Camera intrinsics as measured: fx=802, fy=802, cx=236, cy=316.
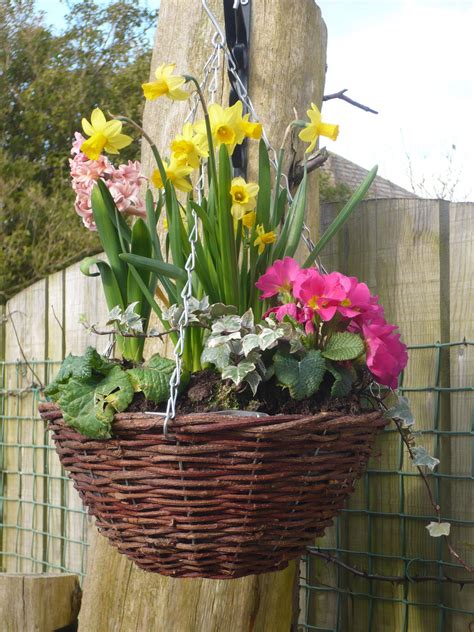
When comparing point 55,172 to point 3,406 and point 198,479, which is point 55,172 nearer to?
point 3,406

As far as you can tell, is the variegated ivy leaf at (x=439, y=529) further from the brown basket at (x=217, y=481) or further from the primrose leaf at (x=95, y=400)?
the primrose leaf at (x=95, y=400)

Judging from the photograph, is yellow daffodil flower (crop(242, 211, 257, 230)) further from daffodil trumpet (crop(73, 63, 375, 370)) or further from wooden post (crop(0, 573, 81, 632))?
wooden post (crop(0, 573, 81, 632))

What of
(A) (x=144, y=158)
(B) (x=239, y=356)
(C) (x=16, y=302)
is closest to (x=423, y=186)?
(C) (x=16, y=302)

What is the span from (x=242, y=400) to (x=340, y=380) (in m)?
0.17

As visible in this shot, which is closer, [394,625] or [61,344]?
[394,625]

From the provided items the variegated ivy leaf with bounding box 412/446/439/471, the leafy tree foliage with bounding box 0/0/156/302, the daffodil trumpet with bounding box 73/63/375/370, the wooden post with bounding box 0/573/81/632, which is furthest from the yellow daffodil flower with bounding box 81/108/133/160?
the leafy tree foliage with bounding box 0/0/156/302

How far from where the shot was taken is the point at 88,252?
589cm

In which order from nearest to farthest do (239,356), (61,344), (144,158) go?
(239,356)
(144,158)
(61,344)

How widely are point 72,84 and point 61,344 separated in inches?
157

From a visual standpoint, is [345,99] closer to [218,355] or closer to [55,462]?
[218,355]

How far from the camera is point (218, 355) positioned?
1.31 metres

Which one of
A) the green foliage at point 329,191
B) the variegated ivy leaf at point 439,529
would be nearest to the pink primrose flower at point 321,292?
the variegated ivy leaf at point 439,529

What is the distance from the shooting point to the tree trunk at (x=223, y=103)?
193 centimetres

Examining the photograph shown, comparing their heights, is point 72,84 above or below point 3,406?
above
